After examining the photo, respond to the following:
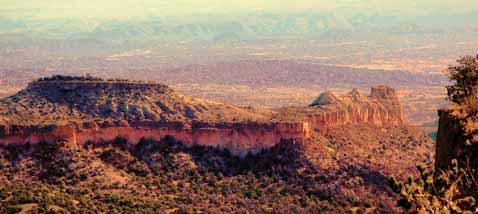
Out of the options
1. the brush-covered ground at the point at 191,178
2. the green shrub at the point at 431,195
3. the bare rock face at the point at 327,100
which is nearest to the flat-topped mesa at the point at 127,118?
the brush-covered ground at the point at 191,178

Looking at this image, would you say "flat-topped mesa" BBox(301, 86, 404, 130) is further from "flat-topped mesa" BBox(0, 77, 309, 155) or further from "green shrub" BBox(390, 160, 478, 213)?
"green shrub" BBox(390, 160, 478, 213)

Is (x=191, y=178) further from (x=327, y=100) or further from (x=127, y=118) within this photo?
(x=327, y=100)

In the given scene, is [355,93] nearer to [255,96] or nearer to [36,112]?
[36,112]

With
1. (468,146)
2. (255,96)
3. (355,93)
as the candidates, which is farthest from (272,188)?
(255,96)

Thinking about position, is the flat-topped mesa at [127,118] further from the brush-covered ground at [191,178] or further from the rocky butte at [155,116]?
the brush-covered ground at [191,178]

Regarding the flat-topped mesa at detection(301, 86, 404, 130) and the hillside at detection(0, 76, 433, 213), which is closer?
the hillside at detection(0, 76, 433, 213)

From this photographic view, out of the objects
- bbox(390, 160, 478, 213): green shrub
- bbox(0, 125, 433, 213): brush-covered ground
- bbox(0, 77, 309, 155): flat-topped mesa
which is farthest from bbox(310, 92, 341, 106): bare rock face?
bbox(390, 160, 478, 213): green shrub
